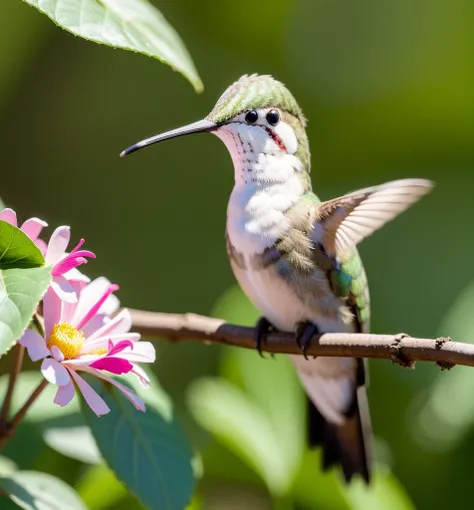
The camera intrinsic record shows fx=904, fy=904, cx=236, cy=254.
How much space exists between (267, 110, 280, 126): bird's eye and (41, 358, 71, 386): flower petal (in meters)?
0.88

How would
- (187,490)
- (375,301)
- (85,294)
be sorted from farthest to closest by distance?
(375,301) → (187,490) → (85,294)

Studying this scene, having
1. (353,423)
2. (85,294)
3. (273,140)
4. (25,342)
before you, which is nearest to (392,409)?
(353,423)

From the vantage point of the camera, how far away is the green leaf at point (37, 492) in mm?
1407

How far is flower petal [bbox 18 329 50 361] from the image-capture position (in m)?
1.15

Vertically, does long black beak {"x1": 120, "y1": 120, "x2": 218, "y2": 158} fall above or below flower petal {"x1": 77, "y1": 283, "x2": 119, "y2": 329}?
above

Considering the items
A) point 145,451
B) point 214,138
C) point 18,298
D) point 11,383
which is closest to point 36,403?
point 145,451

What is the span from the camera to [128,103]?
411 cm

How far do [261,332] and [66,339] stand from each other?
1.98 ft

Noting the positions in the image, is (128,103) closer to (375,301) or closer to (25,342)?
(375,301)

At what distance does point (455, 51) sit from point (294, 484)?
100 inches

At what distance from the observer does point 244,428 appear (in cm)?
201

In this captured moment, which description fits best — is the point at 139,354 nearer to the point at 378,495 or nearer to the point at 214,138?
the point at 378,495

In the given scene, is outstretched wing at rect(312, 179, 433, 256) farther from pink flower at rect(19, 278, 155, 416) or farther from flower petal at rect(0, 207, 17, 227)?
flower petal at rect(0, 207, 17, 227)

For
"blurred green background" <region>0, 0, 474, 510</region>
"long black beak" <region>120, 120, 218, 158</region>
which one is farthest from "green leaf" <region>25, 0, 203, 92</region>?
"blurred green background" <region>0, 0, 474, 510</region>
